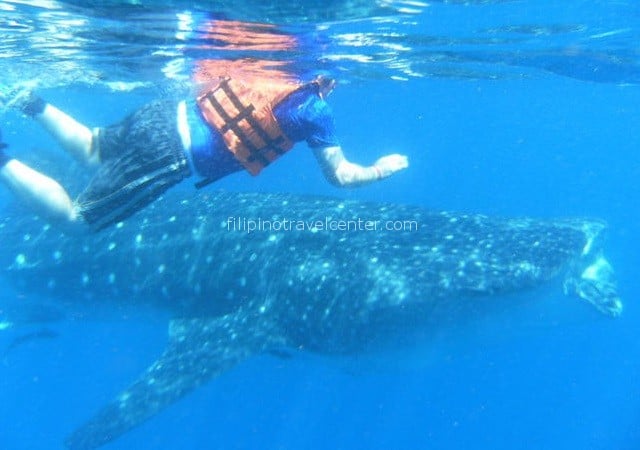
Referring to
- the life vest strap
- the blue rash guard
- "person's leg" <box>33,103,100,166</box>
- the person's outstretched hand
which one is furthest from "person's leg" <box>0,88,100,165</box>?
the person's outstretched hand

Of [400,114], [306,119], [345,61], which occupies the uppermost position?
[306,119]

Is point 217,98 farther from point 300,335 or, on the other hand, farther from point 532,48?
point 532,48

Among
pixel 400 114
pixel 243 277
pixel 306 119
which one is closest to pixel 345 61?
pixel 243 277

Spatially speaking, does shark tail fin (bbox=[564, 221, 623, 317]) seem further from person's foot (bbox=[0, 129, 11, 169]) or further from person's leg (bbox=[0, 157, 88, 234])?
person's foot (bbox=[0, 129, 11, 169])

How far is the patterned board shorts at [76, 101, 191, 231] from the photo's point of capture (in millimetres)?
6109

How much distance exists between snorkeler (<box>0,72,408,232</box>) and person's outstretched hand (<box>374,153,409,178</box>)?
1 cm

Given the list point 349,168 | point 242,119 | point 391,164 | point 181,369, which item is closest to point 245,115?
point 242,119

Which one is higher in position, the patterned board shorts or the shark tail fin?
the patterned board shorts

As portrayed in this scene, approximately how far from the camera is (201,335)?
8.28 m

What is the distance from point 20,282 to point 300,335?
5955mm

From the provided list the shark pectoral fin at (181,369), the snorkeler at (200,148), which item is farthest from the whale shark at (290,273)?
the snorkeler at (200,148)

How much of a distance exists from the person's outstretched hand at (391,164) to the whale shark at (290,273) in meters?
2.01

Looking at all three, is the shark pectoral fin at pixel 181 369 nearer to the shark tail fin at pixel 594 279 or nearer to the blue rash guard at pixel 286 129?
the blue rash guard at pixel 286 129

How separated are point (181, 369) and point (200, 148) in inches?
133
